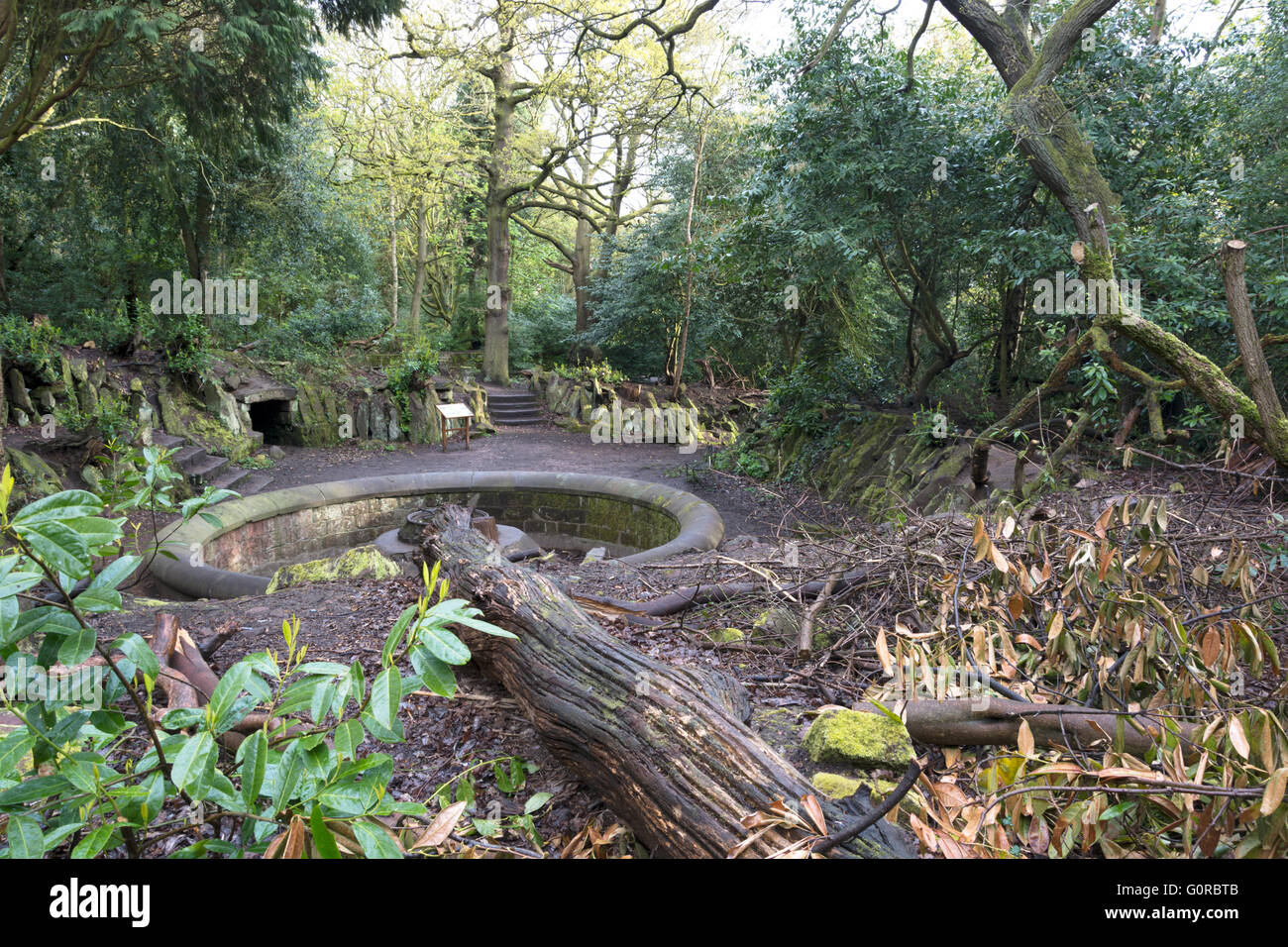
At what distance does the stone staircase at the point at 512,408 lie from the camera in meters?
16.5

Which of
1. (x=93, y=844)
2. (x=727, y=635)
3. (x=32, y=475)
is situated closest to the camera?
(x=93, y=844)

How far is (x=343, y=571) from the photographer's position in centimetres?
590

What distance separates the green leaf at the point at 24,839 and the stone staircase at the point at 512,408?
1527 cm

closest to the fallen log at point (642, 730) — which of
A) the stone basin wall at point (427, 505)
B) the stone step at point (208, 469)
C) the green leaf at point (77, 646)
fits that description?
the green leaf at point (77, 646)

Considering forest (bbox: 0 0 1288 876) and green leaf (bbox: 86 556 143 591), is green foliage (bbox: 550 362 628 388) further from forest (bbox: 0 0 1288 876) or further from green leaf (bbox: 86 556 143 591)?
green leaf (bbox: 86 556 143 591)

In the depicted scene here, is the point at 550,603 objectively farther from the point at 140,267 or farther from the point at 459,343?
the point at 459,343

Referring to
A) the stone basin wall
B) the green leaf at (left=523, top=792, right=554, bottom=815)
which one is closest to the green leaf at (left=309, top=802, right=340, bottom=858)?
the green leaf at (left=523, top=792, right=554, bottom=815)

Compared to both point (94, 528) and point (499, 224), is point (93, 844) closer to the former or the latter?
point (94, 528)

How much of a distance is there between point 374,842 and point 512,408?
16.0 meters

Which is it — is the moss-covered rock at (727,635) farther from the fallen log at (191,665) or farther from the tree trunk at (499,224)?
the tree trunk at (499,224)

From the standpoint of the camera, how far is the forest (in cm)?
149

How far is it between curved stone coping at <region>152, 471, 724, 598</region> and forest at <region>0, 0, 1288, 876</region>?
0.07 m

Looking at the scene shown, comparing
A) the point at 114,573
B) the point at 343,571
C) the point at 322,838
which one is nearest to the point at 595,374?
the point at 343,571

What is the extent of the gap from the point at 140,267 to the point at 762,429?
12361 millimetres
